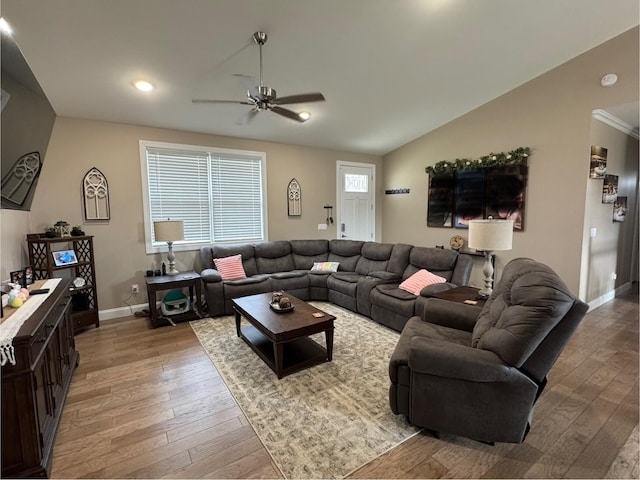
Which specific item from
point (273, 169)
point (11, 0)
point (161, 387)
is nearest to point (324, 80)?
point (273, 169)

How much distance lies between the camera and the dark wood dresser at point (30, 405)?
1.49 meters

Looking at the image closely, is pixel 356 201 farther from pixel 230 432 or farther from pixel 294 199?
pixel 230 432

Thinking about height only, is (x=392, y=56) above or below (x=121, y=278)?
above

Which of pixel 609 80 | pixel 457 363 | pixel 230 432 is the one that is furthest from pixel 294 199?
pixel 609 80

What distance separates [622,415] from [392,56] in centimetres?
369

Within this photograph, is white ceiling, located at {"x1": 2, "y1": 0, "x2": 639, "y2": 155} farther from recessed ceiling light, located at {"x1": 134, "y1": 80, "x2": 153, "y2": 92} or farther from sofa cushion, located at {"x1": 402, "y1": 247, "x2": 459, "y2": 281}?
sofa cushion, located at {"x1": 402, "y1": 247, "x2": 459, "y2": 281}

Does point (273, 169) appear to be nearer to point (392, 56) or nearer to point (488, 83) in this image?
point (392, 56)

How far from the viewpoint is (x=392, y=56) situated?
3.21 meters

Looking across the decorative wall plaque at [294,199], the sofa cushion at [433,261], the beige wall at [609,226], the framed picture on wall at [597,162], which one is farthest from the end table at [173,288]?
the framed picture on wall at [597,162]

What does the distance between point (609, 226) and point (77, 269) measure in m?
7.26

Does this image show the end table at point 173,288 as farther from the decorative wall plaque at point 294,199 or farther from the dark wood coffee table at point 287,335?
the decorative wall plaque at point 294,199

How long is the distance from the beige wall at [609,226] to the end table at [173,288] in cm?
509

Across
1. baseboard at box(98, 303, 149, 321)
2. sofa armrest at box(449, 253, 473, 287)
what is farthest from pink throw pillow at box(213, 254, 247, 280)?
sofa armrest at box(449, 253, 473, 287)

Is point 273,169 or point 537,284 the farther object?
point 273,169
